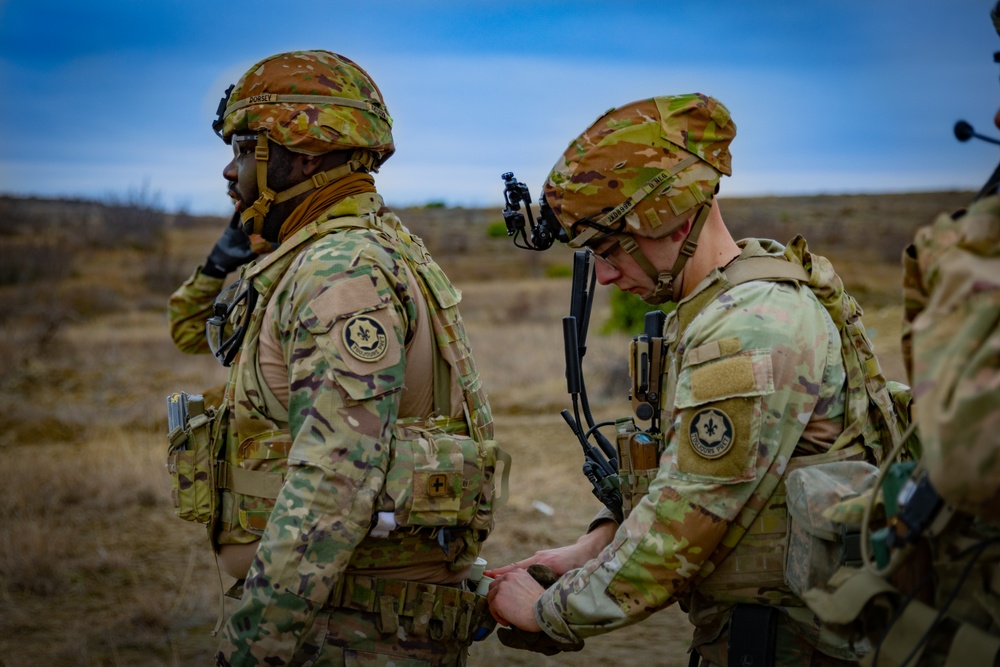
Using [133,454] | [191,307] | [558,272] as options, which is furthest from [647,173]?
[558,272]

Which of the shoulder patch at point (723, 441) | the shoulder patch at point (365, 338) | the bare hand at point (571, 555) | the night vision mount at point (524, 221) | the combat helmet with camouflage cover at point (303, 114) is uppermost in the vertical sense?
the combat helmet with camouflage cover at point (303, 114)

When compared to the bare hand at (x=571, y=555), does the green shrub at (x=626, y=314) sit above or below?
above

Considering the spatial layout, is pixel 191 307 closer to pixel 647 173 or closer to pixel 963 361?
pixel 647 173

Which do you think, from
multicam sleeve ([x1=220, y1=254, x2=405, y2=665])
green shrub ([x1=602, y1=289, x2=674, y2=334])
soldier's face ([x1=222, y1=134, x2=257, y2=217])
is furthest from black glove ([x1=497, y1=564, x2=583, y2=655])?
green shrub ([x1=602, y1=289, x2=674, y2=334])

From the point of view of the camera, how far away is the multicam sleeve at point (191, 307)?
473 cm

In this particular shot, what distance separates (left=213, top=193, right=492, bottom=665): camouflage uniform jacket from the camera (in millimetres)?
2656

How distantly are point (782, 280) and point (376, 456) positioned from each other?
130 centimetres

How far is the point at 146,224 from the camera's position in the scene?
3133cm

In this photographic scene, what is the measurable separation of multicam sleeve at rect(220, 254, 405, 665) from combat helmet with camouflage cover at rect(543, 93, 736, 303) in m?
0.71

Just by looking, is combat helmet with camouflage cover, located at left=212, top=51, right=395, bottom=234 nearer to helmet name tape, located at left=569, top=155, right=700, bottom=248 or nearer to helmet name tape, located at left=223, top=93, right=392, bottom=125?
helmet name tape, located at left=223, top=93, right=392, bottom=125

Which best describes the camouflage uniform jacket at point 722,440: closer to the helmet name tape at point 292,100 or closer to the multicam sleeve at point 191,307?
the helmet name tape at point 292,100

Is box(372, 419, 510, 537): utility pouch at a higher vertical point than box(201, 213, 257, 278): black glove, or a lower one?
lower

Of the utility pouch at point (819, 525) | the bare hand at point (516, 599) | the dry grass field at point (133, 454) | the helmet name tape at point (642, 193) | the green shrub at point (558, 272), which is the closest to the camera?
the utility pouch at point (819, 525)

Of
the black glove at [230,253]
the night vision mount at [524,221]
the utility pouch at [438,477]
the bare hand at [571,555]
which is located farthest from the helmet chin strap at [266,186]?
the black glove at [230,253]
